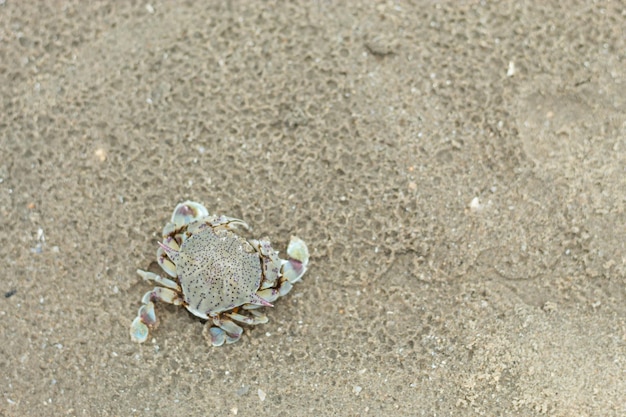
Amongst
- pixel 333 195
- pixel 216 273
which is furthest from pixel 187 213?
pixel 333 195

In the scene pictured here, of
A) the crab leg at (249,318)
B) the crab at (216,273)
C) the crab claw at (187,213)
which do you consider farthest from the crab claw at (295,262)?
the crab claw at (187,213)

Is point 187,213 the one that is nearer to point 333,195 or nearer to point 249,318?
point 249,318

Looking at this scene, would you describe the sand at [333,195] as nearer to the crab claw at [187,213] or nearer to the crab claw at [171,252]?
the crab claw at [187,213]

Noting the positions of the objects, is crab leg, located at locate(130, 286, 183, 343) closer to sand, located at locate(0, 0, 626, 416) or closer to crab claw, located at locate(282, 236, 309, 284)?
sand, located at locate(0, 0, 626, 416)

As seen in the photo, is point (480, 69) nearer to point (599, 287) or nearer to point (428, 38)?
point (428, 38)

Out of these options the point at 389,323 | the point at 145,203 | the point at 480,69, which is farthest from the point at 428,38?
the point at 145,203

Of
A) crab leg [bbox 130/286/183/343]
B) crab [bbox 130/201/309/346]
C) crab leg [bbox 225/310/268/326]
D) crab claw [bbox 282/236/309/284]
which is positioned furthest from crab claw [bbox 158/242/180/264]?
crab claw [bbox 282/236/309/284]

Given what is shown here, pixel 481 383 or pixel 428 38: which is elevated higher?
pixel 428 38
